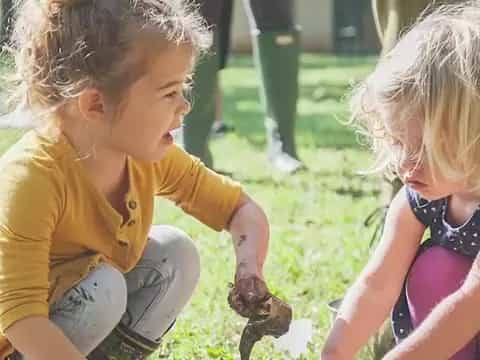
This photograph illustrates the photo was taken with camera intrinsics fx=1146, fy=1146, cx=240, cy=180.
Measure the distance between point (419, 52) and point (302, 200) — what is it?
7.27 ft

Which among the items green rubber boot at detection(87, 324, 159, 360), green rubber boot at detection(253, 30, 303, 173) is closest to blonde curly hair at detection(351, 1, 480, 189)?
green rubber boot at detection(87, 324, 159, 360)

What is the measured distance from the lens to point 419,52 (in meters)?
1.86

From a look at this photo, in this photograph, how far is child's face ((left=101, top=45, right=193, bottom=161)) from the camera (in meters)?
Answer: 1.92

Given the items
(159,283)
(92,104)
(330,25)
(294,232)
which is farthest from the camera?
(330,25)

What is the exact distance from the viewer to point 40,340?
1.82 m

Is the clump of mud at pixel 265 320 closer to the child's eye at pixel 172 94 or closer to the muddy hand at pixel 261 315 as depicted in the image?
the muddy hand at pixel 261 315

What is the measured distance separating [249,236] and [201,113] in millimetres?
1888

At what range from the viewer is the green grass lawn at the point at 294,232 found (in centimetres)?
256

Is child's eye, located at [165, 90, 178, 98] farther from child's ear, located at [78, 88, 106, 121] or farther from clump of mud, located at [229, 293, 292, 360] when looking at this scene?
clump of mud, located at [229, 293, 292, 360]

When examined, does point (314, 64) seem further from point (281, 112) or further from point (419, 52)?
point (419, 52)

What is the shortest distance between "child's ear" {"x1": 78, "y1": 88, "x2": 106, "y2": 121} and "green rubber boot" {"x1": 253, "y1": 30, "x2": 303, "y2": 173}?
261 centimetres

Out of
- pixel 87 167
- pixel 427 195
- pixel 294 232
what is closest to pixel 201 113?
pixel 294 232

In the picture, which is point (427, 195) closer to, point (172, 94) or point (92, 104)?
point (172, 94)

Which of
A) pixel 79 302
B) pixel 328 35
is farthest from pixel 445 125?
pixel 328 35
